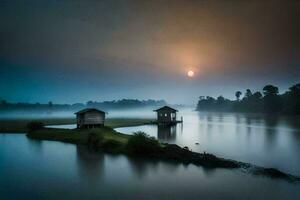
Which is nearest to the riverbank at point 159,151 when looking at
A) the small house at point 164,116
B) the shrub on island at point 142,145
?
the shrub on island at point 142,145

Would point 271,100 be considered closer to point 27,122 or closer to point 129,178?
point 27,122

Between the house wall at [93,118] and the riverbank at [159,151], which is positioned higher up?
the house wall at [93,118]

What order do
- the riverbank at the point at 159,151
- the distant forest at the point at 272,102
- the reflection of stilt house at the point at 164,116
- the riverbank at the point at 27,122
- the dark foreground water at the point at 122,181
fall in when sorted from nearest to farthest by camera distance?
the dark foreground water at the point at 122,181 → the riverbank at the point at 159,151 → the riverbank at the point at 27,122 → the reflection of stilt house at the point at 164,116 → the distant forest at the point at 272,102

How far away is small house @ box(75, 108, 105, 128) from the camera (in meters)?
46.5

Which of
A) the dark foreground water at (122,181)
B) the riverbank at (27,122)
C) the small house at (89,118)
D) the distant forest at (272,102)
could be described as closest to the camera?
the dark foreground water at (122,181)

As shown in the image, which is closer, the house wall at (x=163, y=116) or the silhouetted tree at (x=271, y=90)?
the house wall at (x=163, y=116)

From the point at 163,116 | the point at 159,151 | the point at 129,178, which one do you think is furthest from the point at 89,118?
the point at 129,178

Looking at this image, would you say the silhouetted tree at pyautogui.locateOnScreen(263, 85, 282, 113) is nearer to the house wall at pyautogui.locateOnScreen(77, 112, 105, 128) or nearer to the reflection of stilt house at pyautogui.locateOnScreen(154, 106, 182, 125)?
the reflection of stilt house at pyautogui.locateOnScreen(154, 106, 182, 125)

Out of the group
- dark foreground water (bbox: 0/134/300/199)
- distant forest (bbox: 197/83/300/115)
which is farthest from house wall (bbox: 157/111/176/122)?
distant forest (bbox: 197/83/300/115)

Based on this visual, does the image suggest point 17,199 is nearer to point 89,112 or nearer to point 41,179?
point 41,179

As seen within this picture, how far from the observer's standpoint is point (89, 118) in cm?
4700

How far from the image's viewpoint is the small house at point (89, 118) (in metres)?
46.5

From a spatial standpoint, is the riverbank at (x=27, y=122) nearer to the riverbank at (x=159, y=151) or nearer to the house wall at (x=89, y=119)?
the house wall at (x=89, y=119)

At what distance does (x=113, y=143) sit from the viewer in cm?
3184
